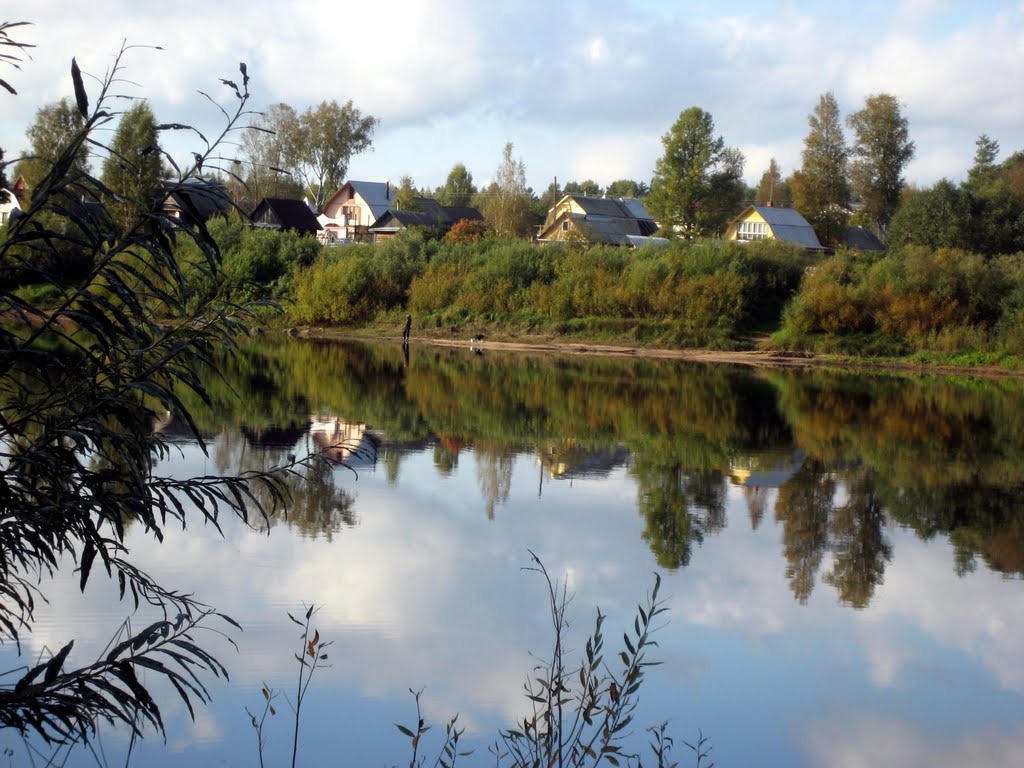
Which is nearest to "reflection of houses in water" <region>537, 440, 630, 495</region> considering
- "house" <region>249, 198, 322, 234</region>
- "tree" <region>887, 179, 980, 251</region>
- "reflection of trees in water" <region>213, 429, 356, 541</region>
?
"reflection of trees in water" <region>213, 429, 356, 541</region>

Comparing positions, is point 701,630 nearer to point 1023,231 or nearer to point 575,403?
point 575,403

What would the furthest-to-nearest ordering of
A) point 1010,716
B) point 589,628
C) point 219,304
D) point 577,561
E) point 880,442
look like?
point 880,442 → point 577,561 → point 589,628 → point 1010,716 → point 219,304

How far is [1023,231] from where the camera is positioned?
149 ft

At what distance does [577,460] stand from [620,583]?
6.20 m

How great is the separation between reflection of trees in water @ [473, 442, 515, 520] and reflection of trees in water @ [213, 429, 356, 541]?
A: 160 centimetres

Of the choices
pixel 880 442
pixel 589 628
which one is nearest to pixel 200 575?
pixel 589 628

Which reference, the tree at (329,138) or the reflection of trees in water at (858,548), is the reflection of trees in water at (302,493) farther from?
the tree at (329,138)

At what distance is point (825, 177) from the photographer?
5462 cm

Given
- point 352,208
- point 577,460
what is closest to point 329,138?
point 352,208

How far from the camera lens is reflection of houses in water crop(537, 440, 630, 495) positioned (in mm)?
14180

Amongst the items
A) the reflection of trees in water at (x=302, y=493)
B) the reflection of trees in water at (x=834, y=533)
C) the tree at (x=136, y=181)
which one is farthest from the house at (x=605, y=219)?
the tree at (x=136, y=181)

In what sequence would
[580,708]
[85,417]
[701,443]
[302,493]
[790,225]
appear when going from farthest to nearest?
[790,225]
[701,443]
[302,493]
[580,708]
[85,417]

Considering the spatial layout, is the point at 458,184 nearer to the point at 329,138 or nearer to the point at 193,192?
the point at 329,138

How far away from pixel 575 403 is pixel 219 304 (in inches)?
693
